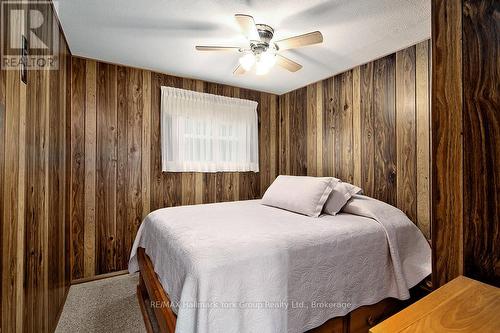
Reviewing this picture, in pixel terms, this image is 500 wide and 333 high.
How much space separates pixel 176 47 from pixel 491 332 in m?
2.72

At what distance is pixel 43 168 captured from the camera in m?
1.49

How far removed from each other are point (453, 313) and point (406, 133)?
81.1 inches

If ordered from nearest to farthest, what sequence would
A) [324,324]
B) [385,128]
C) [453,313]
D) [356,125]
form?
[453,313], [324,324], [385,128], [356,125]

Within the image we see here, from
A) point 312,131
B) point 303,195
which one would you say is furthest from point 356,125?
point 303,195

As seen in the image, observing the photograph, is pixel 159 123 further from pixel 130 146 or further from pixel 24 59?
pixel 24 59

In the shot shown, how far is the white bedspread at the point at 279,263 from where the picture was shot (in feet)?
3.89

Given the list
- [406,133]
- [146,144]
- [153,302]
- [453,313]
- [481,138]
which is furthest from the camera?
[146,144]

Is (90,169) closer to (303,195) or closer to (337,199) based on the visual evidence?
(303,195)

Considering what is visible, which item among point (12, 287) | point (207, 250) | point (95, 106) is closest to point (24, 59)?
point (12, 287)

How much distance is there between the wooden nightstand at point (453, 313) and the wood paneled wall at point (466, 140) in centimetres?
16

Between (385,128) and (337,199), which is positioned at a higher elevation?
(385,128)

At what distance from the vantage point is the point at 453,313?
71cm

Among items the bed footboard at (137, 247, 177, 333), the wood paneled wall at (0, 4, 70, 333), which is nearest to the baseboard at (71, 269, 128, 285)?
the wood paneled wall at (0, 4, 70, 333)

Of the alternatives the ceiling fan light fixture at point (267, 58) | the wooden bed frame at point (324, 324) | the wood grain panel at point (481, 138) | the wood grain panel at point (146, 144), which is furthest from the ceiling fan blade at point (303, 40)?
the wooden bed frame at point (324, 324)
